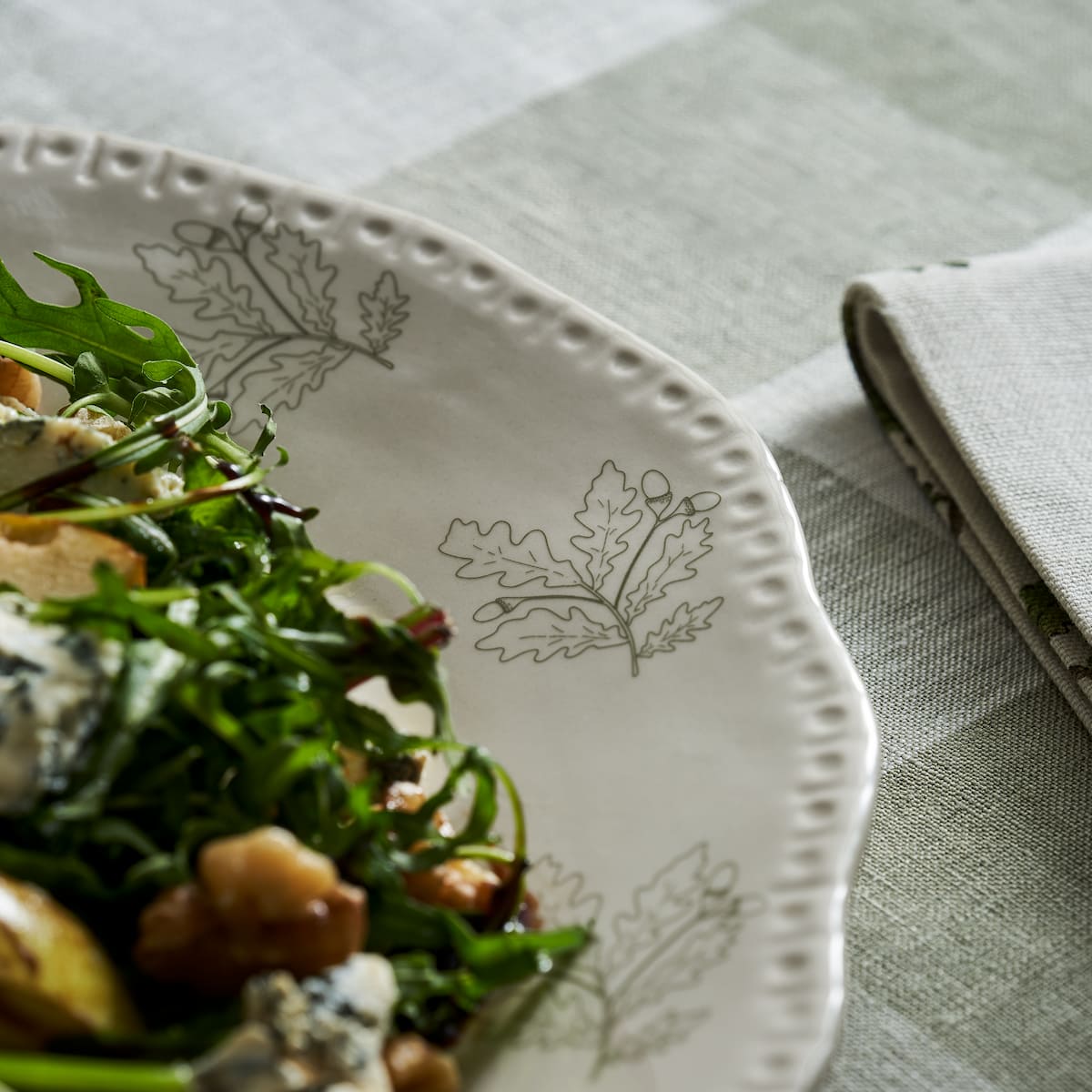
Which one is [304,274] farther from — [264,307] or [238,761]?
[238,761]

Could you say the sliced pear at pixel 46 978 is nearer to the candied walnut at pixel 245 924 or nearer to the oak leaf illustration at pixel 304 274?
the candied walnut at pixel 245 924

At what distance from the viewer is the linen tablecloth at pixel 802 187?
68.5 inches

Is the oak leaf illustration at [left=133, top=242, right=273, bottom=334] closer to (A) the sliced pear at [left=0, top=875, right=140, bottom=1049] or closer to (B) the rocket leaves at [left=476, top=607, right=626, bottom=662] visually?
(B) the rocket leaves at [left=476, top=607, right=626, bottom=662]

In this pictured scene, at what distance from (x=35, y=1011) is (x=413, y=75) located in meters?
2.54

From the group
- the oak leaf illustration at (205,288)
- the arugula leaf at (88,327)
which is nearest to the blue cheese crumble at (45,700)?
the arugula leaf at (88,327)

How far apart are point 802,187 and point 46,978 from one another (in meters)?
2.38

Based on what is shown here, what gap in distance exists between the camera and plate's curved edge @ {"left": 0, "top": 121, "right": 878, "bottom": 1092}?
1514mm

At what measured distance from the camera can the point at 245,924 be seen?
1146 mm

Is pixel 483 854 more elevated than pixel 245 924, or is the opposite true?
pixel 245 924

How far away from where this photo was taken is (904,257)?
9.26 feet

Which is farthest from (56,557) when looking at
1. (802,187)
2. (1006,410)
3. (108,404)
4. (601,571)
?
(802,187)

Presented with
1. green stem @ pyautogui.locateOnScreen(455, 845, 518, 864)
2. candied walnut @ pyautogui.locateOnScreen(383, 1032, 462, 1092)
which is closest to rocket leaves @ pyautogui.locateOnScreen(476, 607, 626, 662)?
green stem @ pyautogui.locateOnScreen(455, 845, 518, 864)

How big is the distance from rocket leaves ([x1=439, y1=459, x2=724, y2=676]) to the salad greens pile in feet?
0.67

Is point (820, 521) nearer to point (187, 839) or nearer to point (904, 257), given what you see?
point (904, 257)
